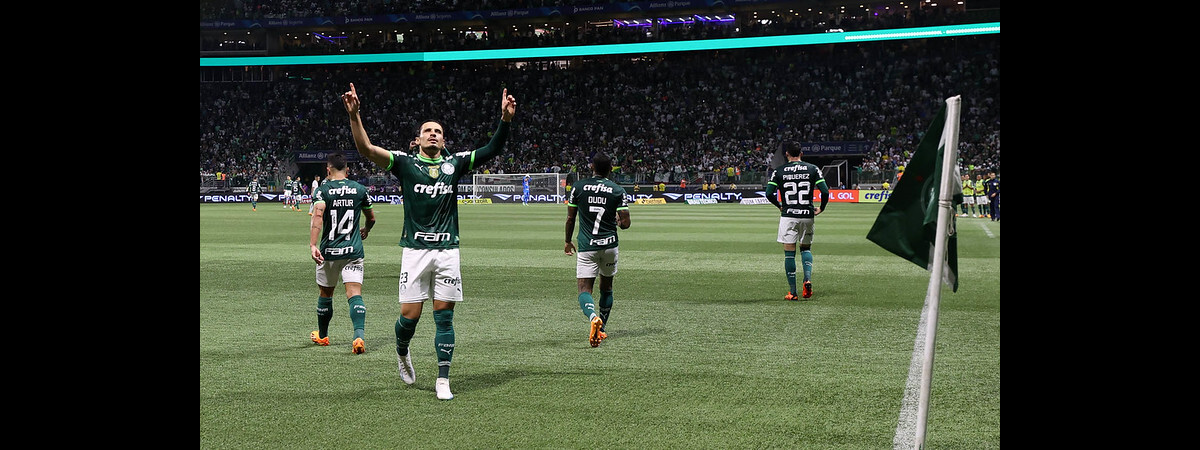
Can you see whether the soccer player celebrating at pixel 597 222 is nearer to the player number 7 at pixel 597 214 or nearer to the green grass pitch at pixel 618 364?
the player number 7 at pixel 597 214

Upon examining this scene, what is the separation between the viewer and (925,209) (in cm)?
486

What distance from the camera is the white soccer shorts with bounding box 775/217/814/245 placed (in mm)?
12828

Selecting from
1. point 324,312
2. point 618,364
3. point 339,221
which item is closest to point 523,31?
point 339,221

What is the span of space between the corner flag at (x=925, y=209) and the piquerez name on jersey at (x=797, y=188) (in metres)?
7.77

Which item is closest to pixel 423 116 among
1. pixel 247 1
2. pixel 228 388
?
pixel 247 1

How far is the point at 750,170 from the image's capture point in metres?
50.6

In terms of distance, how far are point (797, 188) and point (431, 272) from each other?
6.97 m

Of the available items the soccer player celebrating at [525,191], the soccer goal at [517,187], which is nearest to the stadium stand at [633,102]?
the soccer goal at [517,187]

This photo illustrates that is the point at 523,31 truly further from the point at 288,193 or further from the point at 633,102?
the point at 288,193

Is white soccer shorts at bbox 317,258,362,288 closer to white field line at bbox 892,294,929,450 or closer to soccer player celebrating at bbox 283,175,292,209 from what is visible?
white field line at bbox 892,294,929,450

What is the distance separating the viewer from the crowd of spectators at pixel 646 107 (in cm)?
5469

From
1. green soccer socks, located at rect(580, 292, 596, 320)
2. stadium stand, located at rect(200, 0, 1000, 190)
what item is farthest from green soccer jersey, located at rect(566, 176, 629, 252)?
stadium stand, located at rect(200, 0, 1000, 190)

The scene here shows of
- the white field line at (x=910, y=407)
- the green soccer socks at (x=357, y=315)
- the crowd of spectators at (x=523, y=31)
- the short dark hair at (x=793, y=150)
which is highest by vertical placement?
the crowd of spectators at (x=523, y=31)

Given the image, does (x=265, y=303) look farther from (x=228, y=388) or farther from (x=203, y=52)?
(x=203, y=52)
